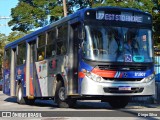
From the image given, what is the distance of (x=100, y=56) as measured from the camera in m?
13.9

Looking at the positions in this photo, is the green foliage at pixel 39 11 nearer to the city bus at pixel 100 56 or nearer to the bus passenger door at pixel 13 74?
the bus passenger door at pixel 13 74

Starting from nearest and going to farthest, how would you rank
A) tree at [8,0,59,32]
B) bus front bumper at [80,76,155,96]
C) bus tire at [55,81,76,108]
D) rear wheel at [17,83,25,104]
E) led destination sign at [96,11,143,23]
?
bus front bumper at [80,76,155,96] < led destination sign at [96,11,143,23] < bus tire at [55,81,76,108] < rear wheel at [17,83,25,104] < tree at [8,0,59,32]

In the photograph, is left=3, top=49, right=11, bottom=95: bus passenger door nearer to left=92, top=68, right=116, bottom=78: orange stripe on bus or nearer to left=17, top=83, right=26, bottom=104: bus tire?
left=17, top=83, right=26, bottom=104: bus tire

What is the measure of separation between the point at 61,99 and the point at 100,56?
98.5 inches

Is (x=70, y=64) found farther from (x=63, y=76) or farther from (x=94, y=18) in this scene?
(x=94, y=18)

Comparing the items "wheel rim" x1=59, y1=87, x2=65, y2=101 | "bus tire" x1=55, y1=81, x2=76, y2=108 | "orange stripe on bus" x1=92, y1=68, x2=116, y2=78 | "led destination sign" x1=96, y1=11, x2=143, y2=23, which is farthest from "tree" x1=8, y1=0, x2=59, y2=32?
"orange stripe on bus" x1=92, y1=68, x2=116, y2=78

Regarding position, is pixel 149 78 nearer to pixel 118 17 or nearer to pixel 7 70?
pixel 118 17

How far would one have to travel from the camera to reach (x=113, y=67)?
550 inches

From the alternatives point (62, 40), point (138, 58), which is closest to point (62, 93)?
point (62, 40)

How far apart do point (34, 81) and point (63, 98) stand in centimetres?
352

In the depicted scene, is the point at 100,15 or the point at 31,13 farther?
the point at 31,13

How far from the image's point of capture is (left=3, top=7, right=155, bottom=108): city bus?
45.5 ft

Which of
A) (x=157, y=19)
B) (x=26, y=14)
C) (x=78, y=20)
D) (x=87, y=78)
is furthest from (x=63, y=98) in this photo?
(x=26, y=14)

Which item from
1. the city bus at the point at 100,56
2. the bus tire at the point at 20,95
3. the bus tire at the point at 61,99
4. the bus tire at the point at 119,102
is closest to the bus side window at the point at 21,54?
the bus tire at the point at 20,95
